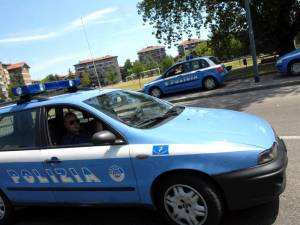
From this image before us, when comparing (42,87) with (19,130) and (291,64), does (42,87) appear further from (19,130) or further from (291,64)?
(291,64)

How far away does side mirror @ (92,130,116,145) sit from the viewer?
13.3 feet

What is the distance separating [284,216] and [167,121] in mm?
1533

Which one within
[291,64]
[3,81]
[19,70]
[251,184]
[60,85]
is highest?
[19,70]

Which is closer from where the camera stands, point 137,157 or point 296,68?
point 137,157

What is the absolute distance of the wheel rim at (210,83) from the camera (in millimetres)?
18073

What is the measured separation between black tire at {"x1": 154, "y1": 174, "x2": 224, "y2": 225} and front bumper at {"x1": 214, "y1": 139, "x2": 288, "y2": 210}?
0.11 meters

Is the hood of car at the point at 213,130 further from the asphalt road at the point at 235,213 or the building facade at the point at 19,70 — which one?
the building facade at the point at 19,70

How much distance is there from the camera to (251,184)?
3.63m

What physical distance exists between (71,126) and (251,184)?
2266mm

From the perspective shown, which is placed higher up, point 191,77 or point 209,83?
point 191,77

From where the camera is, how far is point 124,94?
5266mm

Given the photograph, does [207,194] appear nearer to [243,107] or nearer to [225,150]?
[225,150]

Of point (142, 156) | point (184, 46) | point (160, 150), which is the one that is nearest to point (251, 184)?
point (160, 150)

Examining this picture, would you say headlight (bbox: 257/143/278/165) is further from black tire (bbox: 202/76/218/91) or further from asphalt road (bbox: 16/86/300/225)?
black tire (bbox: 202/76/218/91)
